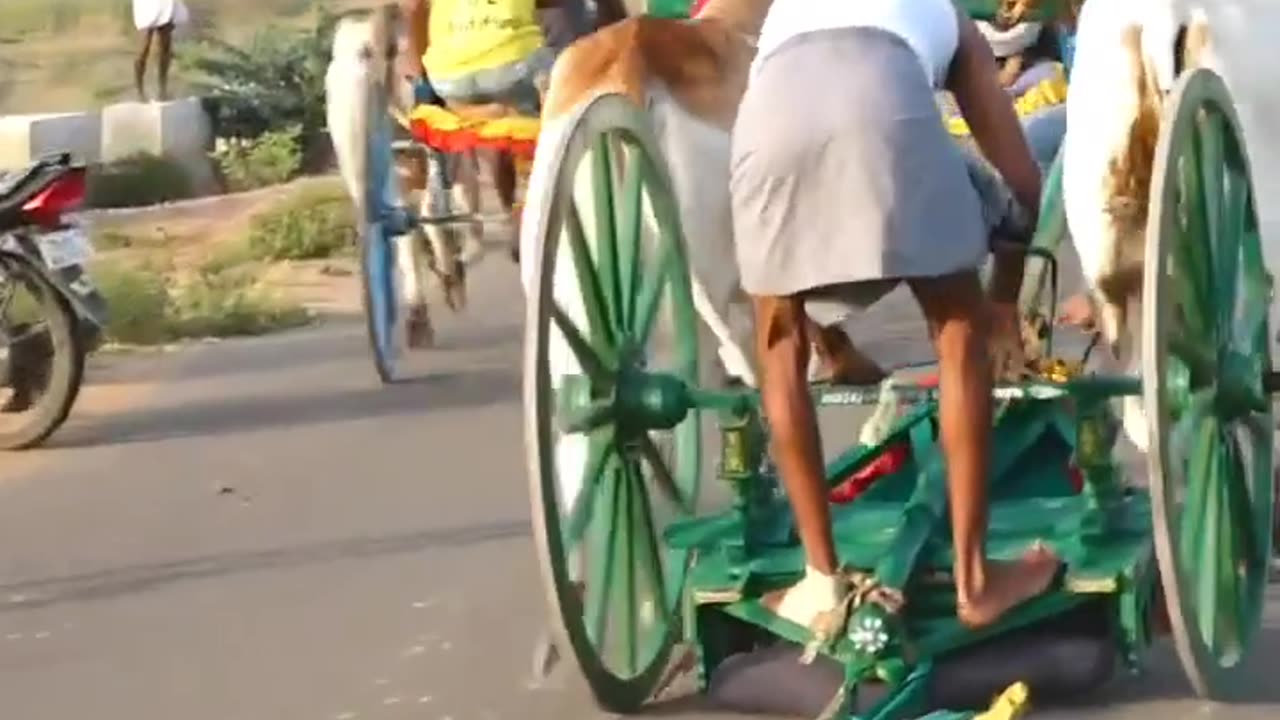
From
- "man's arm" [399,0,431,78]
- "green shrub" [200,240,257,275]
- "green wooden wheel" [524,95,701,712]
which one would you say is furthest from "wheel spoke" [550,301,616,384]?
"green shrub" [200,240,257,275]

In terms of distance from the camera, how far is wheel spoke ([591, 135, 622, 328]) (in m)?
5.96

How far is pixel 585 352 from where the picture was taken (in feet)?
19.0

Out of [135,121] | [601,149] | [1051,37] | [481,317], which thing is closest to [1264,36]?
[601,149]

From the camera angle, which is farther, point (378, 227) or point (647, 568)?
point (378, 227)

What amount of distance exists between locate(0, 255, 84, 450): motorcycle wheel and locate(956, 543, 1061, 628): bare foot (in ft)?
17.2

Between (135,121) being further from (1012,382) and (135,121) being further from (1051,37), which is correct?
(1012,382)

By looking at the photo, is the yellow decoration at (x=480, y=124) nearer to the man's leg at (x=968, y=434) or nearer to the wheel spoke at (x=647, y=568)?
the wheel spoke at (x=647, y=568)

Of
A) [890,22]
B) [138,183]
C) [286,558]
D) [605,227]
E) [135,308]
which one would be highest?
[890,22]

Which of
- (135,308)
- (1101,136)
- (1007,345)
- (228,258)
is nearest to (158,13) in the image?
(228,258)

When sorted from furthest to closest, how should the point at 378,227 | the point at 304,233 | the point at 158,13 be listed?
the point at 158,13, the point at 304,233, the point at 378,227

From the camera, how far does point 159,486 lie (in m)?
9.31

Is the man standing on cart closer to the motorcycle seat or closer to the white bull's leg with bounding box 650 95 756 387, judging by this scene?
the white bull's leg with bounding box 650 95 756 387

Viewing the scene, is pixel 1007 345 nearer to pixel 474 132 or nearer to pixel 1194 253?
pixel 1194 253

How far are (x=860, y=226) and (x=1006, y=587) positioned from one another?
78cm
